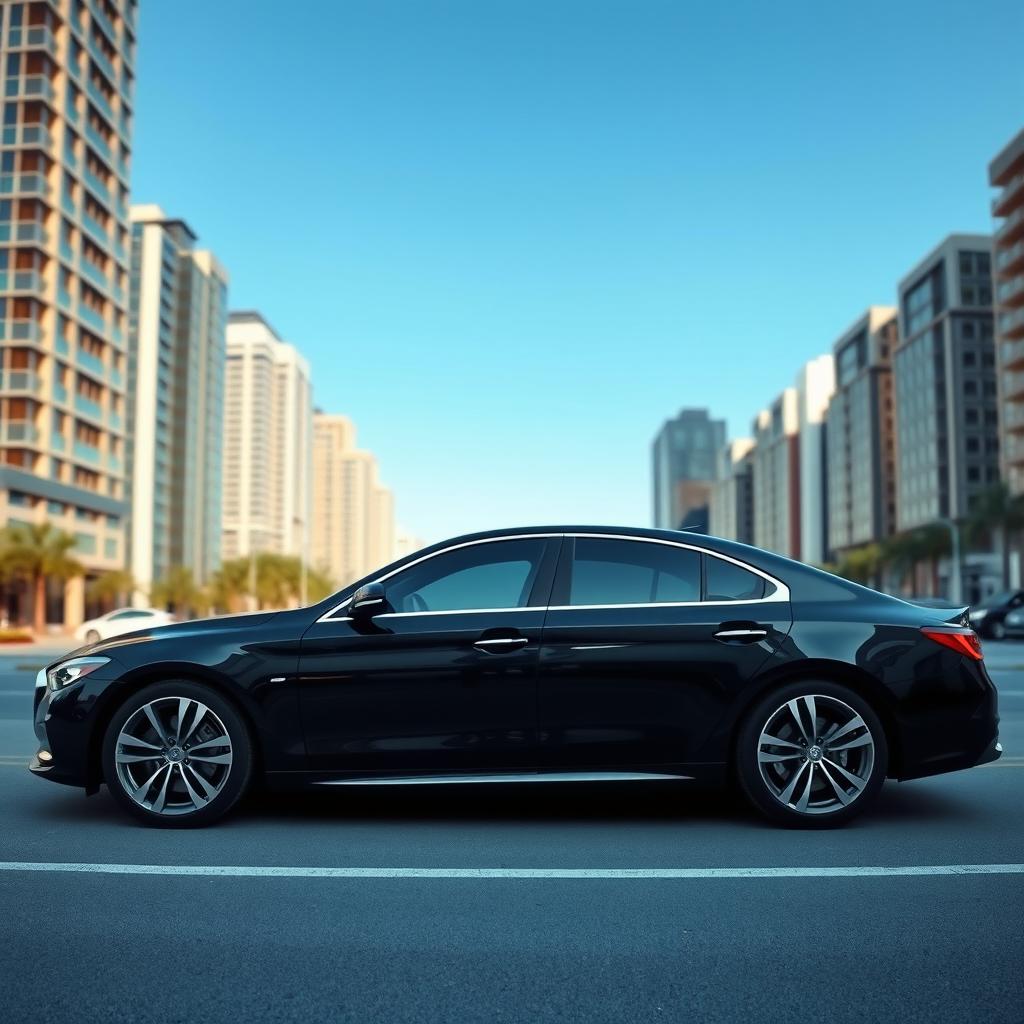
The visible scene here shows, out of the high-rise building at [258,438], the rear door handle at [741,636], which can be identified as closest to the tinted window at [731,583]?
the rear door handle at [741,636]

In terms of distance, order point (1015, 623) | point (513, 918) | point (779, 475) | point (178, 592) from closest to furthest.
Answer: point (513, 918) < point (1015, 623) < point (178, 592) < point (779, 475)

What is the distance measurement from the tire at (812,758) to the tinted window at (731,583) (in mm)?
521

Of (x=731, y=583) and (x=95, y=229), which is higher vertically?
(x=95, y=229)

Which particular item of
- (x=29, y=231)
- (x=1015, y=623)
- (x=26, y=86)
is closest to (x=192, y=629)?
A: (x=1015, y=623)

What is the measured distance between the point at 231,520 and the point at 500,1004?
175 m

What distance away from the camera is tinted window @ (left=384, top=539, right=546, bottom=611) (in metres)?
5.73

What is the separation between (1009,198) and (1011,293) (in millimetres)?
6077

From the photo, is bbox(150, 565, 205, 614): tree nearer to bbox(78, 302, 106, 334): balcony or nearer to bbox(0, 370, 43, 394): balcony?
bbox(78, 302, 106, 334): balcony

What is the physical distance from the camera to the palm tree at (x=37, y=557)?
55.9 metres

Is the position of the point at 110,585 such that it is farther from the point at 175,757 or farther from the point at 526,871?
the point at 526,871

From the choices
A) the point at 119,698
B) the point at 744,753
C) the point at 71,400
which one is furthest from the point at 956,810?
the point at 71,400

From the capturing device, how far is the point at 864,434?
388ft

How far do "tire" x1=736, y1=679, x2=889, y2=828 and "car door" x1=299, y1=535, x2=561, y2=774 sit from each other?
1085 mm

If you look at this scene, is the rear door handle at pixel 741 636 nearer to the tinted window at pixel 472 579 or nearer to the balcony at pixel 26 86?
the tinted window at pixel 472 579
